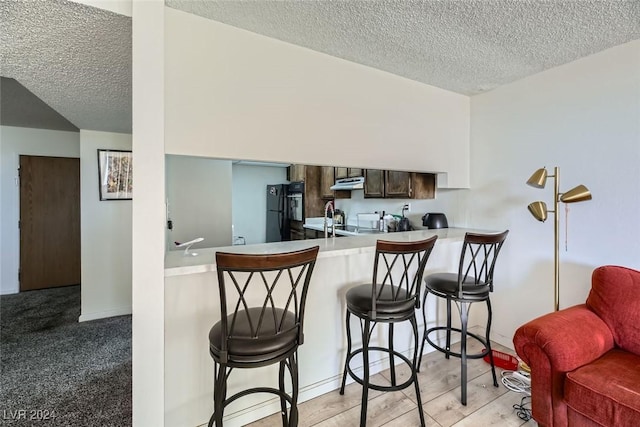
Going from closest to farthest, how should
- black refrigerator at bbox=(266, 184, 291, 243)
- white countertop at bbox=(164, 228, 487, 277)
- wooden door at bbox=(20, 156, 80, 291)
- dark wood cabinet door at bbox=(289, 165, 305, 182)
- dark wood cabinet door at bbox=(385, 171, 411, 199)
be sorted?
white countertop at bbox=(164, 228, 487, 277) < dark wood cabinet door at bbox=(385, 171, 411, 199) < dark wood cabinet door at bbox=(289, 165, 305, 182) < black refrigerator at bbox=(266, 184, 291, 243) < wooden door at bbox=(20, 156, 80, 291)

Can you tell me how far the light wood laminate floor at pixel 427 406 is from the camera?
181cm

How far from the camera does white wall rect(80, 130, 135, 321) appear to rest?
11.2 ft

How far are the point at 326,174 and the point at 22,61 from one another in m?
2.57

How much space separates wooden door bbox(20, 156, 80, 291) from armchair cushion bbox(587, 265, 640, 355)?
6366mm

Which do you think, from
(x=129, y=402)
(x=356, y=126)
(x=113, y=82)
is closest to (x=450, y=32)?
(x=356, y=126)

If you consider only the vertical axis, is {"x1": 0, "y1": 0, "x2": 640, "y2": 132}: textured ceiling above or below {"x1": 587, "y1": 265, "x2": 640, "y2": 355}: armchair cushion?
above

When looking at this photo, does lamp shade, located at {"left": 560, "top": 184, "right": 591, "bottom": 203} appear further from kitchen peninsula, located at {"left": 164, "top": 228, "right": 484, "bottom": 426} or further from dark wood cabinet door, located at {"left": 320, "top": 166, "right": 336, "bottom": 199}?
dark wood cabinet door, located at {"left": 320, "top": 166, "right": 336, "bottom": 199}

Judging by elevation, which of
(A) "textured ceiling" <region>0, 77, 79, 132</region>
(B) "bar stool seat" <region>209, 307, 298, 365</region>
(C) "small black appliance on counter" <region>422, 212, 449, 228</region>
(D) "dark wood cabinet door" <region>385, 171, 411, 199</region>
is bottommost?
(B) "bar stool seat" <region>209, 307, 298, 365</region>

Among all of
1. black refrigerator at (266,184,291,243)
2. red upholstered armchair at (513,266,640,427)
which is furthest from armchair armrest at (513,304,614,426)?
black refrigerator at (266,184,291,243)

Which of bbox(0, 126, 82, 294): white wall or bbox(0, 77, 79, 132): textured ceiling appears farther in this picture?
bbox(0, 126, 82, 294): white wall

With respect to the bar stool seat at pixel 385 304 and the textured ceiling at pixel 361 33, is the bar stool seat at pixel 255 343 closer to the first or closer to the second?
the bar stool seat at pixel 385 304

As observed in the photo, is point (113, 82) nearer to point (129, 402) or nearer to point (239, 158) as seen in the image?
point (239, 158)

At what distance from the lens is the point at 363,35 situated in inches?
74.9

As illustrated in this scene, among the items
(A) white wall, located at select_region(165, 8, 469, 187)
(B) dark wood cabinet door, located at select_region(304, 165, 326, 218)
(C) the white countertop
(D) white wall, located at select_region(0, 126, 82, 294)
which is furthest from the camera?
(D) white wall, located at select_region(0, 126, 82, 294)
